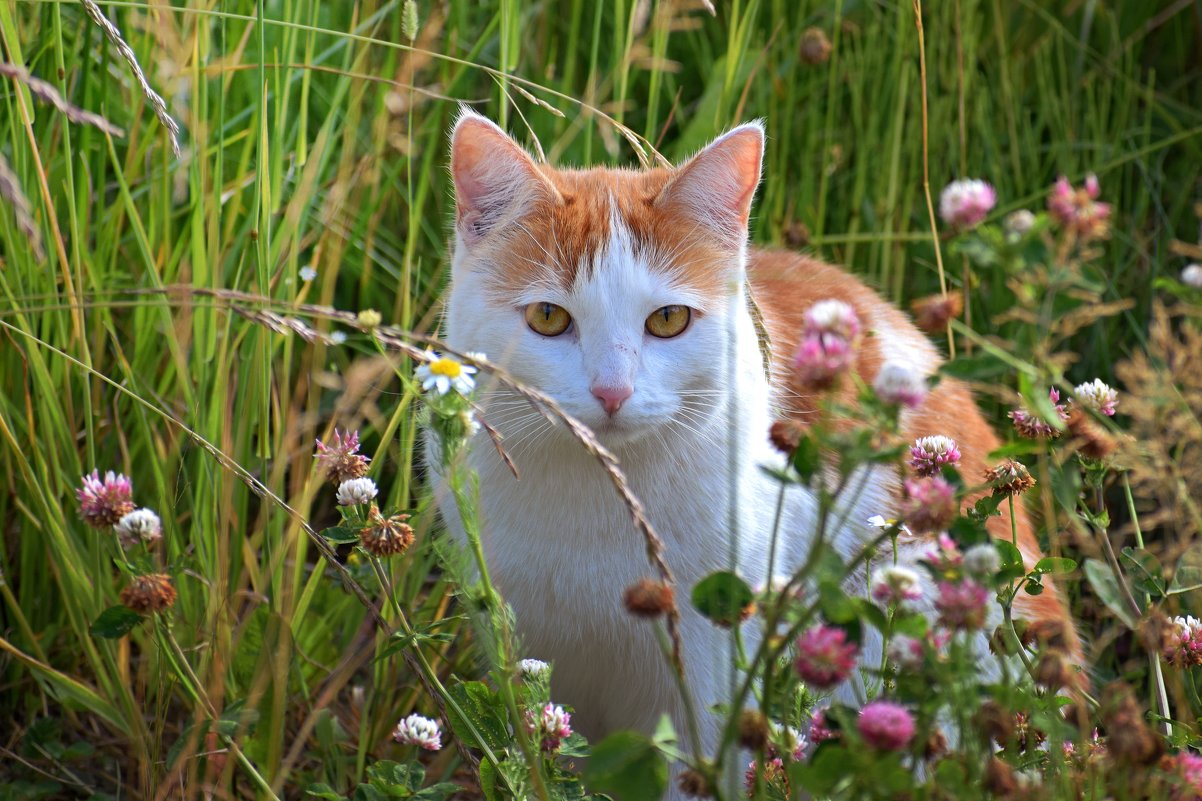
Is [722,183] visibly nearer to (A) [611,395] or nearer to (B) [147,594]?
(A) [611,395]

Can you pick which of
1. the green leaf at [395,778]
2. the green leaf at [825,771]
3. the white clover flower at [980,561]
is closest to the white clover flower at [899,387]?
the white clover flower at [980,561]

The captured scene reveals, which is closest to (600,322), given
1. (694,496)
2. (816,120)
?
(694,496)

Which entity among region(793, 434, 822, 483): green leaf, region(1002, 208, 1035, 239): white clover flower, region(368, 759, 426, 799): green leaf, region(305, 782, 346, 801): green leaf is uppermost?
region(1002, 208, 1035, 239): white clover flower

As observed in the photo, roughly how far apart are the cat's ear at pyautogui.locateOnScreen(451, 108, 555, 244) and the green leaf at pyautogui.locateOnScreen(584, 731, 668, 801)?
38.5 inches

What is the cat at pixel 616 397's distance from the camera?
5.37 ft

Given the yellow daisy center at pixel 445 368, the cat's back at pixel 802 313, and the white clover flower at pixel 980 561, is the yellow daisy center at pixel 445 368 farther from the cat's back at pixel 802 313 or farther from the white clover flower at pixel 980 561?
the cat's back at pixel 802 313

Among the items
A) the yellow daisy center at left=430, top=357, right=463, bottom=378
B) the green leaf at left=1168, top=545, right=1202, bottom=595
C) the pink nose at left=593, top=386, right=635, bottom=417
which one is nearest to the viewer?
the yellow daisy center at left=430, top=357, right=463, bottom=378

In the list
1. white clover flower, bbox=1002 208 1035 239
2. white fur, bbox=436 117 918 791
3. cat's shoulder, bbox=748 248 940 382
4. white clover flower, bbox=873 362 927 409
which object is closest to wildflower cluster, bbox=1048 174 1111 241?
white clover flower, bbox=1002 208 1035 239

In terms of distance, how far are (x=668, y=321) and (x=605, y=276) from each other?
0.36 ft

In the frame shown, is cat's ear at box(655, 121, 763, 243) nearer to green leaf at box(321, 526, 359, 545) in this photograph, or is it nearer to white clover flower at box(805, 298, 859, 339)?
green leaf at box(321, 526, 359, 545)

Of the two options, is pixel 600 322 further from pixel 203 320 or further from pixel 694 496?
pixel 203 320

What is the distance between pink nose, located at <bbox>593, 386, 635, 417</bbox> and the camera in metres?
1.54

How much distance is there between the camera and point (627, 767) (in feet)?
3.15

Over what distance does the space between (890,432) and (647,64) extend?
1.54 metres
